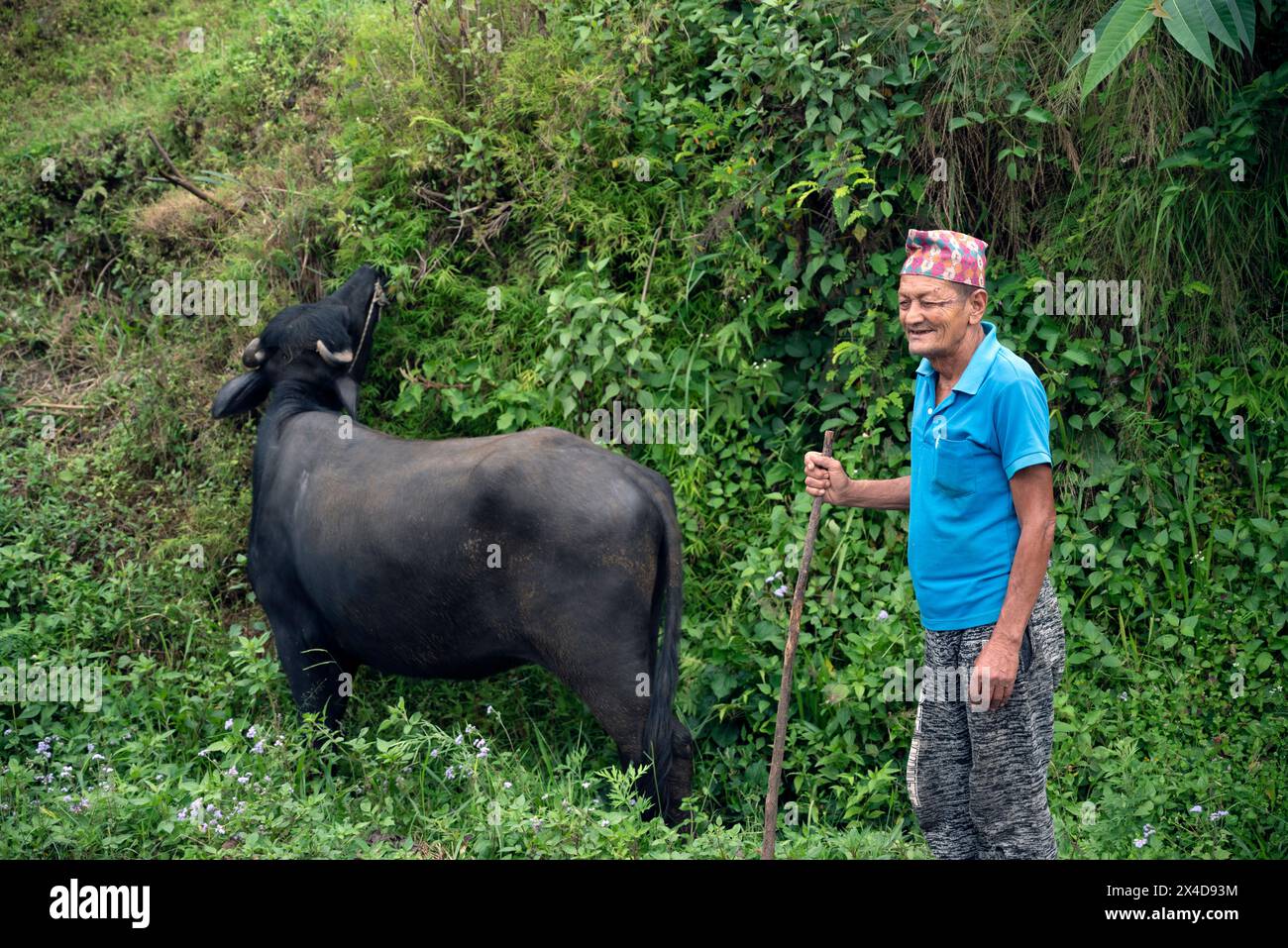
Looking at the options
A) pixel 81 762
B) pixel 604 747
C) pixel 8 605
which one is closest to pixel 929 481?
pixel 604 747

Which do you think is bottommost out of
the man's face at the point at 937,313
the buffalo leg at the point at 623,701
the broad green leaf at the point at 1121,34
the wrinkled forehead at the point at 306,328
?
the buffalo leg at the point at 623,701

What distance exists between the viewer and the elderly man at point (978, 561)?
10.5 ft

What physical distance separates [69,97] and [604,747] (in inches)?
234

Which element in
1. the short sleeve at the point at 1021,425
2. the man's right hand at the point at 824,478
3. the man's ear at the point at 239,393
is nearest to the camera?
the short sleeve at the point at 1021,425

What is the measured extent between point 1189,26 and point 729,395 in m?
2.39

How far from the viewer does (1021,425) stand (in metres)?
3.20

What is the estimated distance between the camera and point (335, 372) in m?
5.58

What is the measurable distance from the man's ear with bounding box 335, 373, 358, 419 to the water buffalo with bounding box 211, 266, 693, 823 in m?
0.18

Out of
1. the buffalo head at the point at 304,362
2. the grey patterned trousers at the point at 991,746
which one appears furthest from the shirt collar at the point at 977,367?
the buffalo head at the point at 304,362

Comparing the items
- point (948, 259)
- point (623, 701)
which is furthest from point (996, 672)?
point (623, 701)

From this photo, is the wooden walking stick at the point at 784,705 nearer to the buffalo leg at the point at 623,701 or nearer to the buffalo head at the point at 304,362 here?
the buffalo leg at the point at 623,701

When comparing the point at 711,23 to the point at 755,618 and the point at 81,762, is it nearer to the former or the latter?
the point at 755,618

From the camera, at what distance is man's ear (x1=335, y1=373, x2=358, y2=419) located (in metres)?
5.49

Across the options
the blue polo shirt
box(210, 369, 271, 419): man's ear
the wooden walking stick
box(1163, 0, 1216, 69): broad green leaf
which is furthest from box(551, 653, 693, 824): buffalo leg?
box(1163, 0, 1216, 69): broad green leaf
